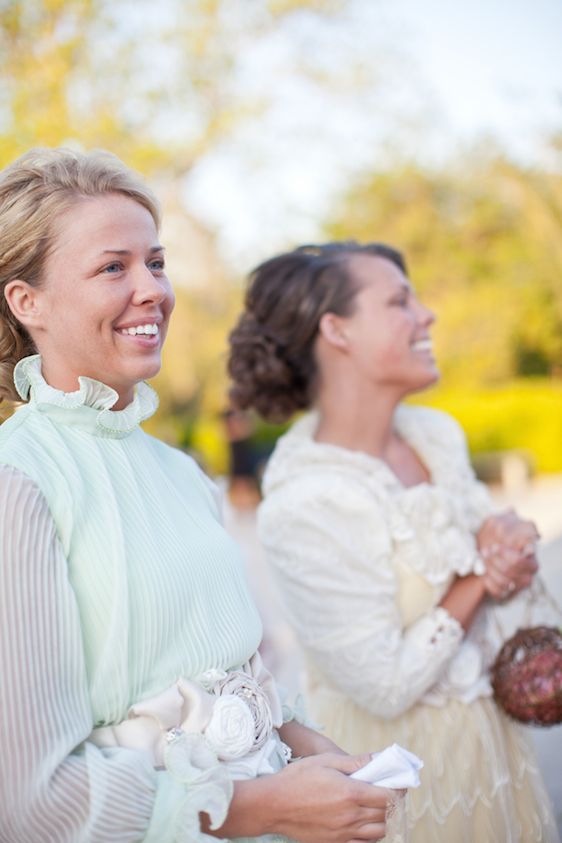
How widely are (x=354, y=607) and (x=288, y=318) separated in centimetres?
95

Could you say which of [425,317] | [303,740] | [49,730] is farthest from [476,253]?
[49,730]

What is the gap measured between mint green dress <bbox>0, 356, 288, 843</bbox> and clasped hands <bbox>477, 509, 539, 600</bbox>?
3.76 feet

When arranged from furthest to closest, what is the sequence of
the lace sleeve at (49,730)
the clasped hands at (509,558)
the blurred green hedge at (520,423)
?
the blurred green hedge at (520,423), the clasped hands at (509,558), the lace sleeve at (49,730)

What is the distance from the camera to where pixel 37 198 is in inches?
62.6

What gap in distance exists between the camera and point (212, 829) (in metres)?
1.37

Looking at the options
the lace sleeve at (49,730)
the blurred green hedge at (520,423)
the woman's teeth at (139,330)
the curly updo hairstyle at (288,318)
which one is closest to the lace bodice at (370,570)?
the curly updo hairstyle at (288,318)

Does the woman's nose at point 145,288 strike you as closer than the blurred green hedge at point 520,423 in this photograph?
Yes

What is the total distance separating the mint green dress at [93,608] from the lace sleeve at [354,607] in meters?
0.79

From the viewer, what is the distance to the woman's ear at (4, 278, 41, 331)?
1.60 meters

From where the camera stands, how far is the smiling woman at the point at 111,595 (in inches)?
51.9

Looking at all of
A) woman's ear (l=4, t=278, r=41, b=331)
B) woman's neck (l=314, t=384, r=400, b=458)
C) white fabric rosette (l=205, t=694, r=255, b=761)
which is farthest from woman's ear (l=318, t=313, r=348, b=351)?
white fabric rosette (l=205, t=694, r=255, b=761)

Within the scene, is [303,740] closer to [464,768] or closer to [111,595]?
[111,595]

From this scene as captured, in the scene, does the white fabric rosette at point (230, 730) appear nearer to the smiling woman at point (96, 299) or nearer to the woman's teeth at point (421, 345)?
the smiling woman at point (96, 299)

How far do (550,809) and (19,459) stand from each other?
198 cm
